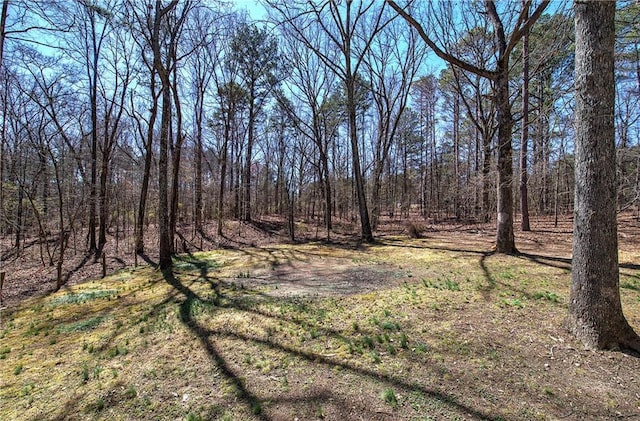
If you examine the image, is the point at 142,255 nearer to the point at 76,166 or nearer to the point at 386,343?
the point at 76,166

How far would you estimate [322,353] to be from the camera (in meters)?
3.02

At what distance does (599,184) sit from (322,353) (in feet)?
10.5

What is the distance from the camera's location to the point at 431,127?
2508 centimetres

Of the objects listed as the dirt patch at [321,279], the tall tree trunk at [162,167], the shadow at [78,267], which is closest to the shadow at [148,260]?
the tall tree trunk at [162,167]

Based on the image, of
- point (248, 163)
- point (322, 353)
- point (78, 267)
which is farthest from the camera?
point (248, 163)

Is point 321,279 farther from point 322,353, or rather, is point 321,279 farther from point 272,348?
point 322,353

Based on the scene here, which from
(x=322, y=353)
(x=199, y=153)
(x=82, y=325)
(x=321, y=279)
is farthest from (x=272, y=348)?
(x=199, y=153)

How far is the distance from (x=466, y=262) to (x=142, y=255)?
1027 centimetres

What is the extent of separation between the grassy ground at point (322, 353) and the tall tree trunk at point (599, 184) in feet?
0.94

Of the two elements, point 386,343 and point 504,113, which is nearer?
point 386,343

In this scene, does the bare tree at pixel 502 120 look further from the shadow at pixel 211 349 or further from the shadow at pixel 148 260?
the shadow at pixel 148 260

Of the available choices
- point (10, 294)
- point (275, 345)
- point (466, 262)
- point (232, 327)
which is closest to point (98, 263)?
point (10, 294)

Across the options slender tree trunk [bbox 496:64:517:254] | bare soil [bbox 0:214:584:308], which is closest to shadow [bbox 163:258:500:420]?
bare soil [bbox 0:214:584:308]

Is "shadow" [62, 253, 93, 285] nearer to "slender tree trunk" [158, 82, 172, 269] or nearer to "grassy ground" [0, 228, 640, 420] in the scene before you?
"grassy ground" [0, 228, 640, 420]
